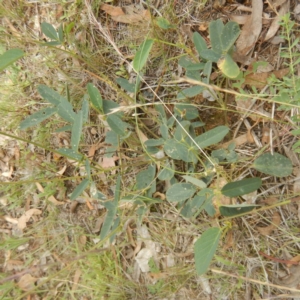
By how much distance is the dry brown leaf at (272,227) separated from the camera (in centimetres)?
145

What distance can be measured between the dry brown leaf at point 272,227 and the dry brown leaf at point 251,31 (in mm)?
662

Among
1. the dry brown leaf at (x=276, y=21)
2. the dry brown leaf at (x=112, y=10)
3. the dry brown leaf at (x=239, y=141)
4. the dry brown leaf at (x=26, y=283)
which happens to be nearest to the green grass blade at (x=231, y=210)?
the dry brown leaf at (x=239, y=141)

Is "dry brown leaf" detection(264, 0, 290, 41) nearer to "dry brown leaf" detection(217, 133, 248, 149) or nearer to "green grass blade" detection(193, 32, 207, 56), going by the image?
"green grass blade" detection(193, 32, 207, 56)

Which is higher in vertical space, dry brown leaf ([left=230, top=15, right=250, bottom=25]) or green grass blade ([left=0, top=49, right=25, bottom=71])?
green grass blade ([left=0, top=49, right=25, bottom=71])

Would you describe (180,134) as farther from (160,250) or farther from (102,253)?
(102,253)

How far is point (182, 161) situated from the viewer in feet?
5.08

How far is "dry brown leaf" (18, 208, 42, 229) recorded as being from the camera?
78.5 inches

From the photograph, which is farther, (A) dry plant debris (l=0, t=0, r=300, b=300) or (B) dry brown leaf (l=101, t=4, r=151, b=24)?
(B) dry brown leaf (l=101, t=4, r=151, b=24)

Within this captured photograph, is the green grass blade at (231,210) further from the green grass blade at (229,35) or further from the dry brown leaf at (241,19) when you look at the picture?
the dry brown leaf at (241,19)

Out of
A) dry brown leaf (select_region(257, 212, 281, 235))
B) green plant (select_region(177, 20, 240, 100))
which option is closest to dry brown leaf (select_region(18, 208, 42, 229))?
green plant (select_region(177, 20, 240, 100))

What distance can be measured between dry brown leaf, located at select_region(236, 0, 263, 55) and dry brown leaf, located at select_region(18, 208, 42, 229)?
134 centimetres

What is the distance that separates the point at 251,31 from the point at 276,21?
98 mm

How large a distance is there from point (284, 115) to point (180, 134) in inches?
16.3

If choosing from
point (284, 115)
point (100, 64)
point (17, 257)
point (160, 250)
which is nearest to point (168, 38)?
point (100, 64)
